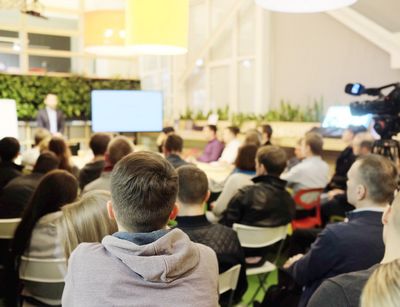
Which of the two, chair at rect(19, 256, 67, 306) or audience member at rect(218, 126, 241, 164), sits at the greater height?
audience member at rect(218, 126, 241, 164)

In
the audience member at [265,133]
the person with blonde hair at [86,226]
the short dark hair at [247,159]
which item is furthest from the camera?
the audience member at [265,133]

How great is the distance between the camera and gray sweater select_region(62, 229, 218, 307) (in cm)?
114

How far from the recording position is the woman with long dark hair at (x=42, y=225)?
6.80 ft

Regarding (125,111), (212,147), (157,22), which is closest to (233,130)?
(212,147)

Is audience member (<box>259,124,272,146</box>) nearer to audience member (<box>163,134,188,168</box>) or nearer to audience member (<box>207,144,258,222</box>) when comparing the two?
→ audience member (<box>163,134,188,168</box>)

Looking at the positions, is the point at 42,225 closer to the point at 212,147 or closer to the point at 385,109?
the point at 385,109

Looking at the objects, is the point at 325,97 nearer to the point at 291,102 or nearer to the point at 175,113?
the point at 291,102

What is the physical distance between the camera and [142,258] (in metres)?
1.14

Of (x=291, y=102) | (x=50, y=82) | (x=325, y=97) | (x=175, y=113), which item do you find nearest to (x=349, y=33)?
(x=325, y=97)

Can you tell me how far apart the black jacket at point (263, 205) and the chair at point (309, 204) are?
2.07ft

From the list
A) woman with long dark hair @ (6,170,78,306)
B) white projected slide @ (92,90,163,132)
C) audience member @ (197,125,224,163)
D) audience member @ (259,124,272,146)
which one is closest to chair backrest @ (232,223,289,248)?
woman with long dark hair @ (6,170,78,306)

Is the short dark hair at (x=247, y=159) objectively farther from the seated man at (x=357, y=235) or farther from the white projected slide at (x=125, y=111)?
the white projected slide at (x=125, y=111)

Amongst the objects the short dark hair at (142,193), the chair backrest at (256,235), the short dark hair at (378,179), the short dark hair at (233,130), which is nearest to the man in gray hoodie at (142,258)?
the short dark hair at (142,193)

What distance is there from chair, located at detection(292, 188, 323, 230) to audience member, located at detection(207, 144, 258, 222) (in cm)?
43
